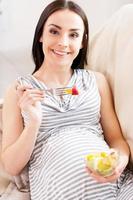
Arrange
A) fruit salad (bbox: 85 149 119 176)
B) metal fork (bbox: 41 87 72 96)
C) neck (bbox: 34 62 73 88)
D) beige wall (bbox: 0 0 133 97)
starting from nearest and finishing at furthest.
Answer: fruit salad (bbox: 85 149 119 176), metal fork (bbox: 41 87 72 96), neck (bbox: 34 62 73 88), beige wall (bbox: 0 0 133 97)

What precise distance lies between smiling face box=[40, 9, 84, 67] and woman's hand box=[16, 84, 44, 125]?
13 centimetres

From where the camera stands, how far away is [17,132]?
3.89 ft

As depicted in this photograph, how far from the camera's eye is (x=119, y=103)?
1266 mm

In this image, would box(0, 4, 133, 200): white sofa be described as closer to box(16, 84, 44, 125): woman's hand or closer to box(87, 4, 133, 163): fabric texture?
box(87, 4, 133, 163): fabric texture

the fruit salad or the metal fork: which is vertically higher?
the metal fork

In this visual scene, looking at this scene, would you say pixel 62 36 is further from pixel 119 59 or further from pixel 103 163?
pixel 103 163

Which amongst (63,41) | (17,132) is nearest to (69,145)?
(17,132)

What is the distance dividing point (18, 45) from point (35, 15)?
16cm

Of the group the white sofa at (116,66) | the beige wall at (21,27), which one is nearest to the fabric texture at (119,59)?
the white sofa at (116,66)

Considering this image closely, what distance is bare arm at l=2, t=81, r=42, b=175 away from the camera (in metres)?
1.12

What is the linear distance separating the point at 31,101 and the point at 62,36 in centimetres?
23

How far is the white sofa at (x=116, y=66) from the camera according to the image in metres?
1.22

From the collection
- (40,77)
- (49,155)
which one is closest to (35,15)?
(40,77)

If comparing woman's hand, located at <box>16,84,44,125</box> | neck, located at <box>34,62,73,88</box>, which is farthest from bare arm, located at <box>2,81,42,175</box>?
neck, located at <box>34,62,73,88</box>
